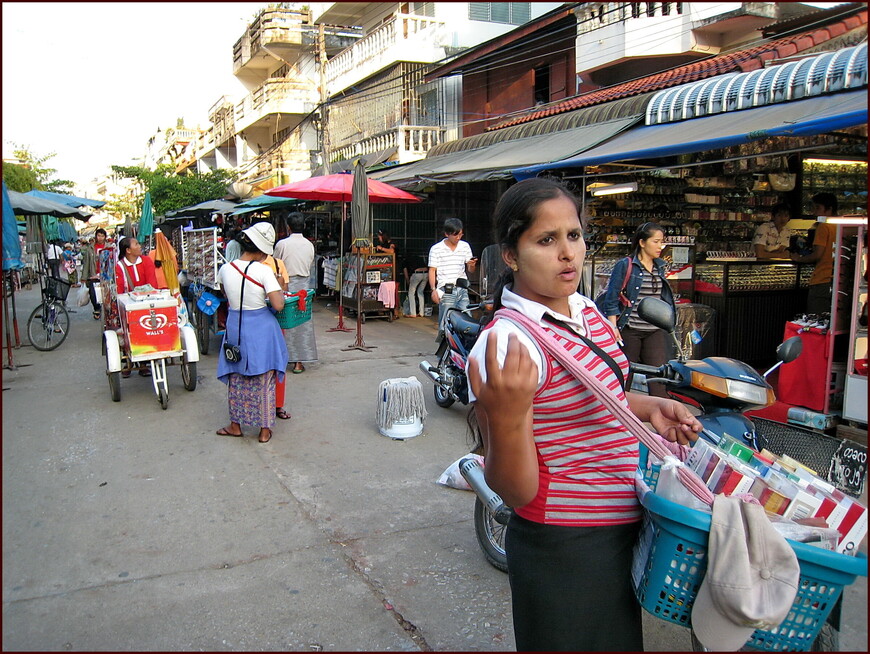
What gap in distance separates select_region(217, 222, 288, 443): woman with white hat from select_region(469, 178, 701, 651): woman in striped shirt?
389 centimetres

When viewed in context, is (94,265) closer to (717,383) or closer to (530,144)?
(530,144)

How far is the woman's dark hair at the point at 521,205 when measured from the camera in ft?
5.56

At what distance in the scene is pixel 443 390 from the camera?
21.5 feet

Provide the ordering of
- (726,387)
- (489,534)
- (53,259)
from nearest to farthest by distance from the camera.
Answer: (726,387) → (489,534) → (53,259)

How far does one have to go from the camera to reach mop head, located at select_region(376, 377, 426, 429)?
18.6ft

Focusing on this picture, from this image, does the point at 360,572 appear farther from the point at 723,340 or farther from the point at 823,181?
the point at 823,181

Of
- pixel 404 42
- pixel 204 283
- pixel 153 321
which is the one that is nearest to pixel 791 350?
pixel 153 321

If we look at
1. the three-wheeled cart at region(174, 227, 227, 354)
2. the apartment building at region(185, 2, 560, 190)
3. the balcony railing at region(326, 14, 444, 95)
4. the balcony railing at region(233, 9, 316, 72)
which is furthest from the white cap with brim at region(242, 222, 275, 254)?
the balcony railing at region(233, 9, 316, 72)

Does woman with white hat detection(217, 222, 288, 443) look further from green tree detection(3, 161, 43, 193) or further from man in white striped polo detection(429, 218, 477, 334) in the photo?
green tree detection(3, 161, 43, 193)

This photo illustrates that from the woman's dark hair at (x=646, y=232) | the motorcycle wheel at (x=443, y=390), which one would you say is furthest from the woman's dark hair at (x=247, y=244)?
the woman's dark hair at (x=646, y=232)

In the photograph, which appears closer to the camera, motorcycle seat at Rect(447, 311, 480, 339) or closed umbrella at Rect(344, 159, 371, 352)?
motorcycle seat at Rect(447, 311, 480, 339)

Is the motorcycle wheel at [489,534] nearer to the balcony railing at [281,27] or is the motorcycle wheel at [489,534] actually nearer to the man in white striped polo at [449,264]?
the man in white striped polo at [449,264]

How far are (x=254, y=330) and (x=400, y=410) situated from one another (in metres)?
1.35

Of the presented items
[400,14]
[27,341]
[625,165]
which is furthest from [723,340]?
[400,14]
